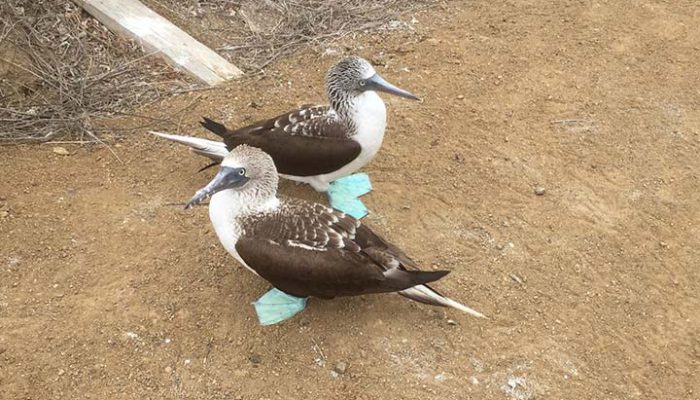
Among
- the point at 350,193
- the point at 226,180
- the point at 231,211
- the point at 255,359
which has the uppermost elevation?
the point at 226,180

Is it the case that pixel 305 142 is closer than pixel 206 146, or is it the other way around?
pixel 305 142

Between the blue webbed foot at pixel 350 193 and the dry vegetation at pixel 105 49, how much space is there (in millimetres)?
1653

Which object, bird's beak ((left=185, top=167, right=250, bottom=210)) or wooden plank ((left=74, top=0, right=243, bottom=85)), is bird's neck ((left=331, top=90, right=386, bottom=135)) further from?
wooden plank ((left=74, top=0, right=243, bottom=85))

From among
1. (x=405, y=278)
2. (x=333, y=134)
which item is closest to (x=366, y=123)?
(x=333, y=134)

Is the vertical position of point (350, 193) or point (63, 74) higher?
point (63, 74)

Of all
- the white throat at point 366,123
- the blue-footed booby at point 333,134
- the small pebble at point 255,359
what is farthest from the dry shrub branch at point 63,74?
the small pebble at point 255,359

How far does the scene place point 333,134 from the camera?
458cm

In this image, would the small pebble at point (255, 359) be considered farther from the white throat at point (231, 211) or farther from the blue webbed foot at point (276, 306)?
the white throat at point (231, 211)

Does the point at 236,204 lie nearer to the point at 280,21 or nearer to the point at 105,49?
the point at 105,49

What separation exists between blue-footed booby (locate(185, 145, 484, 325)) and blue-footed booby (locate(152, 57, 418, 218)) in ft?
2.05

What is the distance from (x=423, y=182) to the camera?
5.07 m

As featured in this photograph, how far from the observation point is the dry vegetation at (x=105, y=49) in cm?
531

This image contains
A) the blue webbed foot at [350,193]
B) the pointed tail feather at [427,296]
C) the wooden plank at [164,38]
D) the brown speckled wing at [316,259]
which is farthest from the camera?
the wooden plank at [164,38]

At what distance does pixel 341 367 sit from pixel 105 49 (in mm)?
3756
